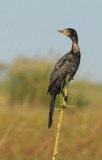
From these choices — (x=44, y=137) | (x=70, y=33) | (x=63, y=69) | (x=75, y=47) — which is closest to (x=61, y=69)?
(x=63, y=69)

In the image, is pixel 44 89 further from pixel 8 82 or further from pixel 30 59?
pixel 8 82

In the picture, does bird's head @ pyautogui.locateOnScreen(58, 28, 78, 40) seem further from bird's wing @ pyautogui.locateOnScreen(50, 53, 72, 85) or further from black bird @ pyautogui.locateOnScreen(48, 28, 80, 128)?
bird's wing @ pyautogui.locateOnScreen(50, 53, 72, 85)

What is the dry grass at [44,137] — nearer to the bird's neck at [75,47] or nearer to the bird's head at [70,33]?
the bird's neck at [75,47]

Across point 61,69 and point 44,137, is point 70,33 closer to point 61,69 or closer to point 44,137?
point 61,69

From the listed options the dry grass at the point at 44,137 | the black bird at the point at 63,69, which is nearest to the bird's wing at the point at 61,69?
the black bird at the point at 63,69

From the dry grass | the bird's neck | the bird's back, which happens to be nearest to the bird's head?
the bird's neck

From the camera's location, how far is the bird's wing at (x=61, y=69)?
2555mm

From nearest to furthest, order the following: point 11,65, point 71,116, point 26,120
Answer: point 26,120, point 71,116, point 11,65

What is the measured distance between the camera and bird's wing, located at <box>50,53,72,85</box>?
101 inches

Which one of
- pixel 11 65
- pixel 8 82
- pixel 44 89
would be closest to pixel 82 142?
pixel 44 89

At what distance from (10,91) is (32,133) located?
331 inches

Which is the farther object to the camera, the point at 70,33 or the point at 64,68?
the point at 64,68

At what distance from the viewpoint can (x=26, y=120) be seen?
763 cm

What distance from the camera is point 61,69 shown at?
2.66m
